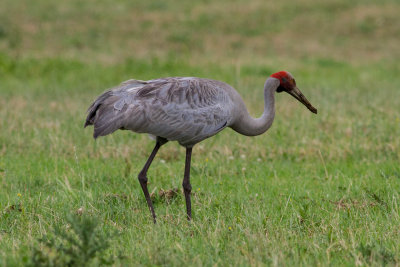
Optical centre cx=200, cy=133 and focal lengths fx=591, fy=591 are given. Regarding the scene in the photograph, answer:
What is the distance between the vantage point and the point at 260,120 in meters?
6.03

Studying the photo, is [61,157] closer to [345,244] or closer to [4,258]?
[4,258]

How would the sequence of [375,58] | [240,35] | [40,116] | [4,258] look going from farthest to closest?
[240,35]
[375,58]
[40,116]
[4,258]

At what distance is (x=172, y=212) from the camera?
574 centimetres

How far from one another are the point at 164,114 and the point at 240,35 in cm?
1629

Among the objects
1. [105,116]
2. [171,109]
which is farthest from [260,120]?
[105,116]

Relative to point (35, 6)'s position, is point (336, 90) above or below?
below

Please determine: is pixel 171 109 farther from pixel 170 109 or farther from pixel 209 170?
pixel 209 170

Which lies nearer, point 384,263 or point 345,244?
point 384,263

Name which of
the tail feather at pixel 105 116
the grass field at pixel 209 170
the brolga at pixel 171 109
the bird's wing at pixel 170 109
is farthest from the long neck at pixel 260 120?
the tail feather at pixel 105 116

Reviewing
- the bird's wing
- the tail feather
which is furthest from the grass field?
the bird's wing

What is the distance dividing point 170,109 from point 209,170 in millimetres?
1755

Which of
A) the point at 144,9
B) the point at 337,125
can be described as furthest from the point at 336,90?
the point at 144,9

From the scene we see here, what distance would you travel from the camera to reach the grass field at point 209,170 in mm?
4383

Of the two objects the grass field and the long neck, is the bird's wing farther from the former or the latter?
the grass field
